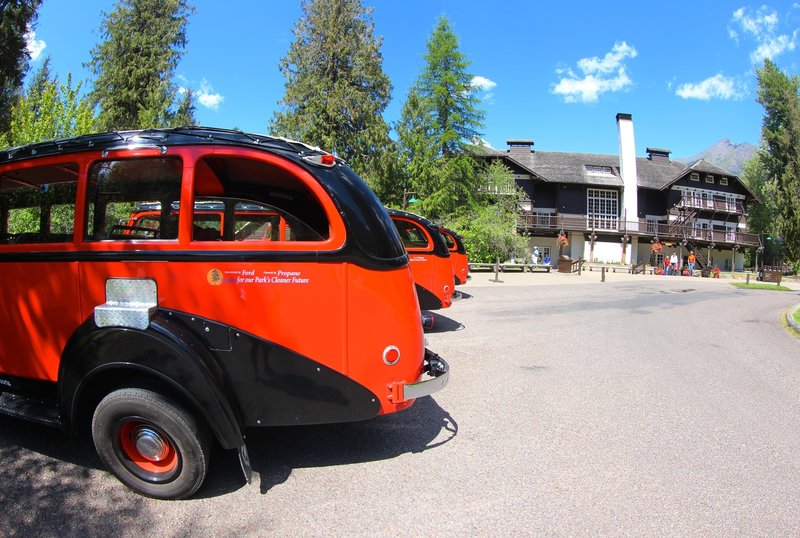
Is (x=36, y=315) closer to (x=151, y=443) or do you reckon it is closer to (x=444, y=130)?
(x=151, y=443)

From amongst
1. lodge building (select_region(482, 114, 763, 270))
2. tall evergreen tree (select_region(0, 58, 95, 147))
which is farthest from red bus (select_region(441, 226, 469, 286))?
lodge building (select_region(482, 114, 763, 270))

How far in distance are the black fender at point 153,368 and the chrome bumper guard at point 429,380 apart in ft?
3.70

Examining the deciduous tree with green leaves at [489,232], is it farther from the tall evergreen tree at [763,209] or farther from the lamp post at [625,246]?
the tall evergreen tree at [763,209]

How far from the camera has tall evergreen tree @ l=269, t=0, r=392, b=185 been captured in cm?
3266

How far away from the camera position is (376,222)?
3.23 metres

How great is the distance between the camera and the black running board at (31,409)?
3158 millimetres

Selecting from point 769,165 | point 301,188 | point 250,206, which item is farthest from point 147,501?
point 769,165

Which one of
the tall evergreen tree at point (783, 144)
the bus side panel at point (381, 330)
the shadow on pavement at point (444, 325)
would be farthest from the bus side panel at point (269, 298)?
the tall evergreen tree at point (783, 144)

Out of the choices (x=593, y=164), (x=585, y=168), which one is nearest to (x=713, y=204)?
(x=593, y=164)

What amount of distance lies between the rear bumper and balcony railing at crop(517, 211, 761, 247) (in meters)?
42.9

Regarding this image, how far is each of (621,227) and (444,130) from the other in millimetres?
22298

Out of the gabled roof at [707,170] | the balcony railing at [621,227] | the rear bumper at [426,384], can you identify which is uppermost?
the gabled roof at [707,170]

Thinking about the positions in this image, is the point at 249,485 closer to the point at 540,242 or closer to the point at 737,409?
the point at 737,409

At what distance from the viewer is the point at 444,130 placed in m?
34.5
